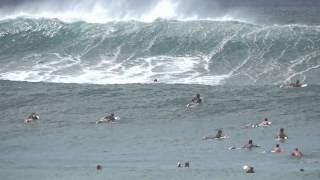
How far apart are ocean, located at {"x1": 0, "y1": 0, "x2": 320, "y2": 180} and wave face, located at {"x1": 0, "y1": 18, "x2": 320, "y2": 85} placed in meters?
0.11

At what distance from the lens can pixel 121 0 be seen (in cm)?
8038

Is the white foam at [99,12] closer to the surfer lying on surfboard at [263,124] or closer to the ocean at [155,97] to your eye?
the ocean at [155,97]

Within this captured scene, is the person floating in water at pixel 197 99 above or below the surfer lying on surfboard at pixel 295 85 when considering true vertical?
below

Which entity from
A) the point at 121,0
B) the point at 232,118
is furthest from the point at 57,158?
the point at 121,0

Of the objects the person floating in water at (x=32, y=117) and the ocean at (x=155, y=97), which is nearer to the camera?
the ocean at (x=155, y=97)

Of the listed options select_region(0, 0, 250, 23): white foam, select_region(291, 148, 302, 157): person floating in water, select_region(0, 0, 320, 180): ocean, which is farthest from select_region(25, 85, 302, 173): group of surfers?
select_region(0, 0, 250, 23): white foam

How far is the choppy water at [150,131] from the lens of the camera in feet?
124

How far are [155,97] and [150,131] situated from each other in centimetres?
745

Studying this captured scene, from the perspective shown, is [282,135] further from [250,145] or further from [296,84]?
[296,84]

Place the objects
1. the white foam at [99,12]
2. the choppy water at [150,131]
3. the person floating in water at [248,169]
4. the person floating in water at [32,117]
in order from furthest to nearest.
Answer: the white foam at [99,12] < the person floating in water at [32,117] < the choppy water at [150,131] < the person floating in water at [248,169]

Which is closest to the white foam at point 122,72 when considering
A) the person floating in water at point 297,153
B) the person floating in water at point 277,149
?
the person floating in water at point 277,149

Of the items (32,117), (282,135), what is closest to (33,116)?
(32,117)

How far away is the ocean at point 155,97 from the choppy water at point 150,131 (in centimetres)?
6

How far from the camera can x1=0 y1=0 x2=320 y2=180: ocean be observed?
3941 cm
